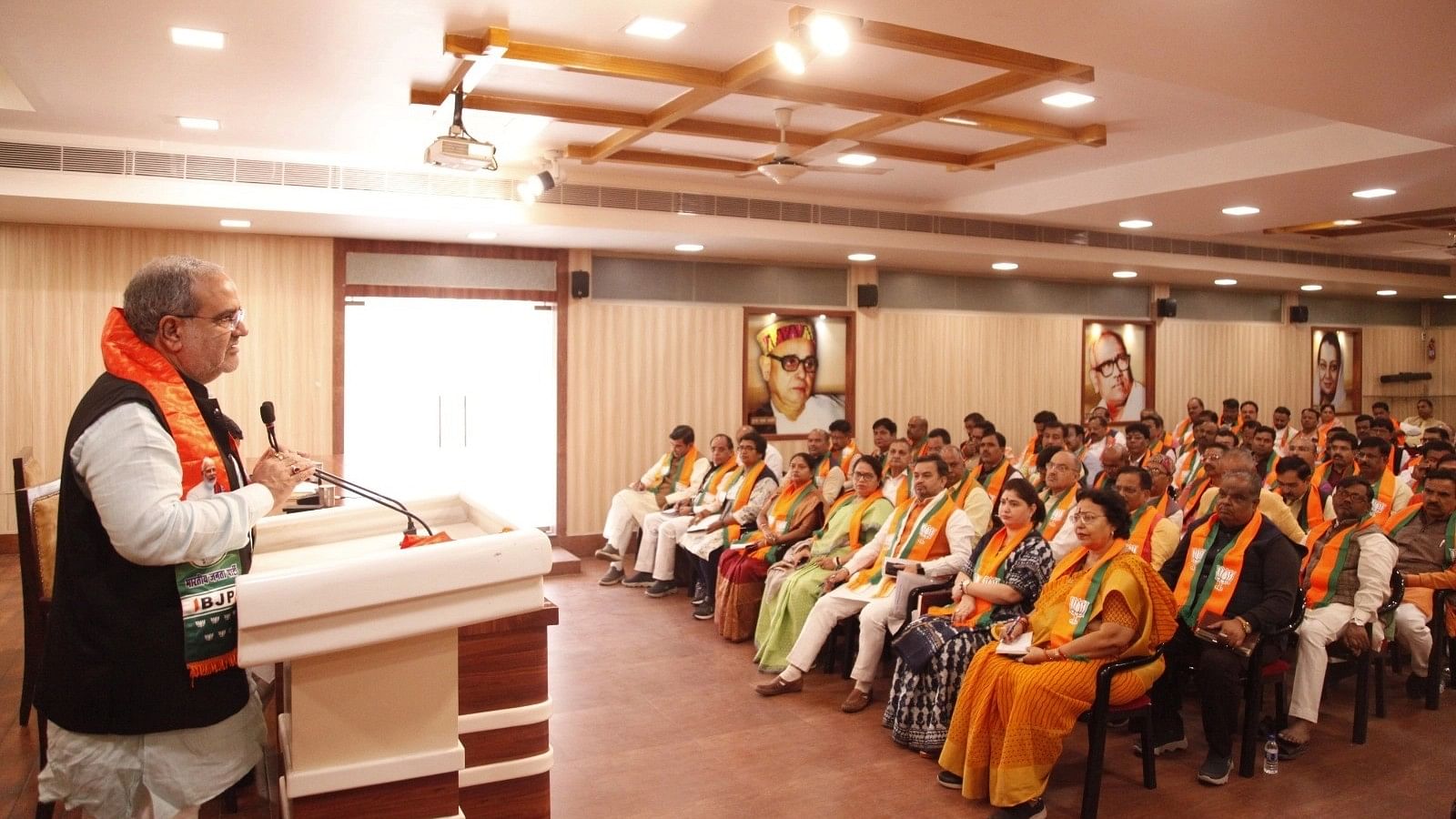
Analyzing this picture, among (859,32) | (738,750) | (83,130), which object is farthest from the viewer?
(83,130)

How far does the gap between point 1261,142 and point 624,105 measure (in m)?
3.68

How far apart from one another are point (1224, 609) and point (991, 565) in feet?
3.07

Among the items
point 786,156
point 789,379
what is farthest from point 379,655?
point 789,379

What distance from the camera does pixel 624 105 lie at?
542cm

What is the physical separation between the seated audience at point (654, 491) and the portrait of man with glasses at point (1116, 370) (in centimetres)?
526

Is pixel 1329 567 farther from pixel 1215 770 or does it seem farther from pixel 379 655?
pixel 379 655

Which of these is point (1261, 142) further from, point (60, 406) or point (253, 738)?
point (60, 406)

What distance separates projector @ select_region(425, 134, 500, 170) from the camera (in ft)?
16.0

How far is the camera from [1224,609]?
4203 mm

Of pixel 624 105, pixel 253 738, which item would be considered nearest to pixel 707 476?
pixel 624 105

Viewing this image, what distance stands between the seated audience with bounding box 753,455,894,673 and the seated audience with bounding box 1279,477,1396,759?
207 cm

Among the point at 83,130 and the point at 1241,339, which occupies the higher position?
the point at 83,130

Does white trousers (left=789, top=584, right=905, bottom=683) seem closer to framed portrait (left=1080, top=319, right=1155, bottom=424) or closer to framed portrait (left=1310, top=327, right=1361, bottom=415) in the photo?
framed portrait (left=1080, top=319, right=1155, bottom=424)

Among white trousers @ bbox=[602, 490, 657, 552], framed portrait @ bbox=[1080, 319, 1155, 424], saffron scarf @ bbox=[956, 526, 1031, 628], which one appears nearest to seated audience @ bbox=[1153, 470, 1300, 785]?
saffron scarf @ bbox=[956, 526, 1031, 628]
